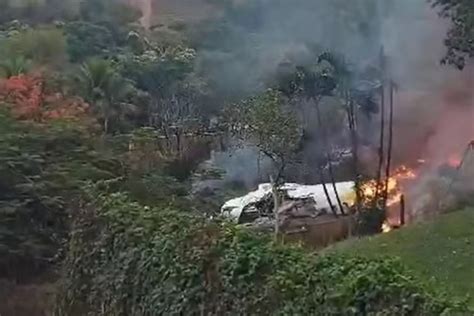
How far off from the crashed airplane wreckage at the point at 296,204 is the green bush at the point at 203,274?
755 cm

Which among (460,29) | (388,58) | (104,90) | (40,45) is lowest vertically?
(104,90)

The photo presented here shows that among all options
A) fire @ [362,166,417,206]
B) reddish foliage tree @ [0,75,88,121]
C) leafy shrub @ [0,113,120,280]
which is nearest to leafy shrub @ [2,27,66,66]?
reddish foliage tree @ [0,75,88,121]

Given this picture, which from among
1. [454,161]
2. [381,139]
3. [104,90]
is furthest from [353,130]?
[104,90]

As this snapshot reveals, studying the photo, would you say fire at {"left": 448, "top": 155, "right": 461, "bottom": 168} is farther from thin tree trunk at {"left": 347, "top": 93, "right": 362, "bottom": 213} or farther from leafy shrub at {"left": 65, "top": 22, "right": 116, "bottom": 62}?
leafy shrub at {"left": 65, "top": 22, "right": 116, "bottom": 62}

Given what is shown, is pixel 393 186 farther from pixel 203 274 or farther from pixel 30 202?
pixel 203 274

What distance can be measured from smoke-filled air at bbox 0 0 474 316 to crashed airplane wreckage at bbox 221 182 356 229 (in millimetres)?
49

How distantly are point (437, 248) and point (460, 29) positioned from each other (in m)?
4.33

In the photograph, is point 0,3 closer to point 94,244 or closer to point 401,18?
point 401,18

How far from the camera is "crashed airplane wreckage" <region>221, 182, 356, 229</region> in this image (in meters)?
15.4

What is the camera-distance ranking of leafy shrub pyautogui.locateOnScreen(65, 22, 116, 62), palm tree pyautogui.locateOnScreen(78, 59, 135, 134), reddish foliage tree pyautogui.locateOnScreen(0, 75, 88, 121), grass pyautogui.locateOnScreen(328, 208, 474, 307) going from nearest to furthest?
grass pyautogui.locateOnScreen(328, 208, 474, 307) → reddish foliage tree pyautogui.locateOnScreen(0, 75, 88, 121) → palm tree pyautogui.locateOnScreen(78, 59, 135, 134) → leafy shrub pyautogui.locateOnScreen(65, 22, 116, 62)

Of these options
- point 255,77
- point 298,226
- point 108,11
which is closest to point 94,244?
point 298,226

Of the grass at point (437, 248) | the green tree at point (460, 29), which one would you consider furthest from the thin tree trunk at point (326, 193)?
the grass at point (437, 248)

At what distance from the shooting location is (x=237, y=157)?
60.7 feet

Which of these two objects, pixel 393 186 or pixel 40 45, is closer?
pixel 393 186
